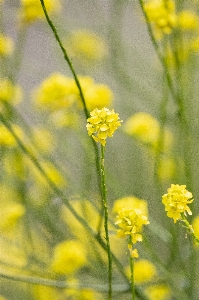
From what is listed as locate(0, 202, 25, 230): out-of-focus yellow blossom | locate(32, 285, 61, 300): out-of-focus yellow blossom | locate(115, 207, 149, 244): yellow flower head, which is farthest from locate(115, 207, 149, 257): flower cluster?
locate(32, 285, 61, 300): out-of-focus yellow blossom

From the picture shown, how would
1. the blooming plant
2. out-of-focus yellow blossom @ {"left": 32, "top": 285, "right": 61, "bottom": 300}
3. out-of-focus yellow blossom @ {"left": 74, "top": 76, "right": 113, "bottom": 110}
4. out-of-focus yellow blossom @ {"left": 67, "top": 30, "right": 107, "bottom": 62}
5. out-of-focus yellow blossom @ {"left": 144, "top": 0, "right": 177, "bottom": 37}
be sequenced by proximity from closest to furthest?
the blooming plant
out-of-focus yellow blossom @ {"left": 144, "top": 0, "right": 177, "bottom": 37}
out-of-focus yellow blossom @ {"left": 74, "top": 76, "right": 113, "bottom": 110}
out-of-focus yellow blossom @ {"left": 32, "top": 285, "right": 61, "bottom": 300}
out-of-focus yellow blossom @ {"left": 67, "top": 30, "right": 107, "bottom": 62}

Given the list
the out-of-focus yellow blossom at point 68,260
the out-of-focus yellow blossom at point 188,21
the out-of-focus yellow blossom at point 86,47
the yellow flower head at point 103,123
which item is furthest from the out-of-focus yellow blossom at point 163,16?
the out-of-focus yellow blossom at point 86,47

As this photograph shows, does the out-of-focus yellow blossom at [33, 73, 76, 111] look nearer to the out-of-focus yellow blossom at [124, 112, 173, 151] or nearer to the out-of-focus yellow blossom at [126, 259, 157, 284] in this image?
the out-of-focus yellow blossom at [124, 112, 173, 151]

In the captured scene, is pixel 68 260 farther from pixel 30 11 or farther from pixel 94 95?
pixel 30 11

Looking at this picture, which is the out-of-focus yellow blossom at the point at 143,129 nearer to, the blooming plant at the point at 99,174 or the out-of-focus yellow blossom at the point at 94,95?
the blooming plant at the point at 99,174

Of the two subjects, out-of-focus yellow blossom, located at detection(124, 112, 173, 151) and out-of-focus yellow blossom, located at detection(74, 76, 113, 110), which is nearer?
out-of-focus yellow blossom, located at detection(74, 76, 113, 110)
